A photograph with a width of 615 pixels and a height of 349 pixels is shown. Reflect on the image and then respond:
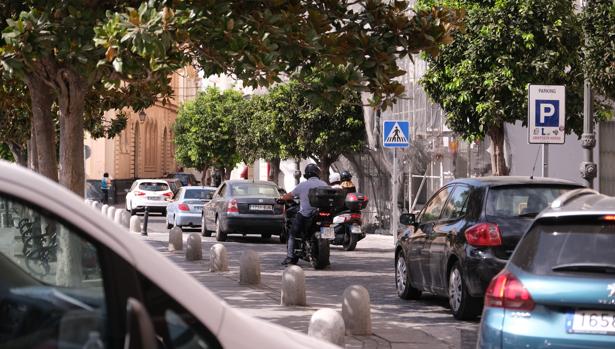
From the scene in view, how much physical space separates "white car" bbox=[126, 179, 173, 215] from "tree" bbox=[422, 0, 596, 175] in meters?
24.4

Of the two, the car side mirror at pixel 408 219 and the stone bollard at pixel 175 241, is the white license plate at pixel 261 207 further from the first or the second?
the car side mirror at pixel 408 219

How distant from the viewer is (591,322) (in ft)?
22.2

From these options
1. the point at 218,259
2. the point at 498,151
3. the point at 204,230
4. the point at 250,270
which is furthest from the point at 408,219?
the point at 204,230

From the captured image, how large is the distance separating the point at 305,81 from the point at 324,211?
6.08 meters

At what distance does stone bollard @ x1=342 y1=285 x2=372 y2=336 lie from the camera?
1167 cm

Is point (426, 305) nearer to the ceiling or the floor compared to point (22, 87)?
nearer to the floor

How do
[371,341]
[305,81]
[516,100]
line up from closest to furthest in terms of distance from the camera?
[371,341] → [305,81] → [516,100]

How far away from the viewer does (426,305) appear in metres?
15.0

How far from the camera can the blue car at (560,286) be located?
22.2 feet

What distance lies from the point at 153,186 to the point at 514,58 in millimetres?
25980

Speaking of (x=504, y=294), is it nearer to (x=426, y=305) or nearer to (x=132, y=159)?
(x=426, y=305)

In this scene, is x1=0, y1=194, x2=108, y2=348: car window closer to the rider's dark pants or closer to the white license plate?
the rider's dark pants

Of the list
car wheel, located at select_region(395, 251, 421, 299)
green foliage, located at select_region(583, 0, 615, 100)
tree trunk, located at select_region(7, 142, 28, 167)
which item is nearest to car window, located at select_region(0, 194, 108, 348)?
car wheel, located at select_region(395, 251, 421, 299)

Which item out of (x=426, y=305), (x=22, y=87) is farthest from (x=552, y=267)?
(x=22, y=87)
